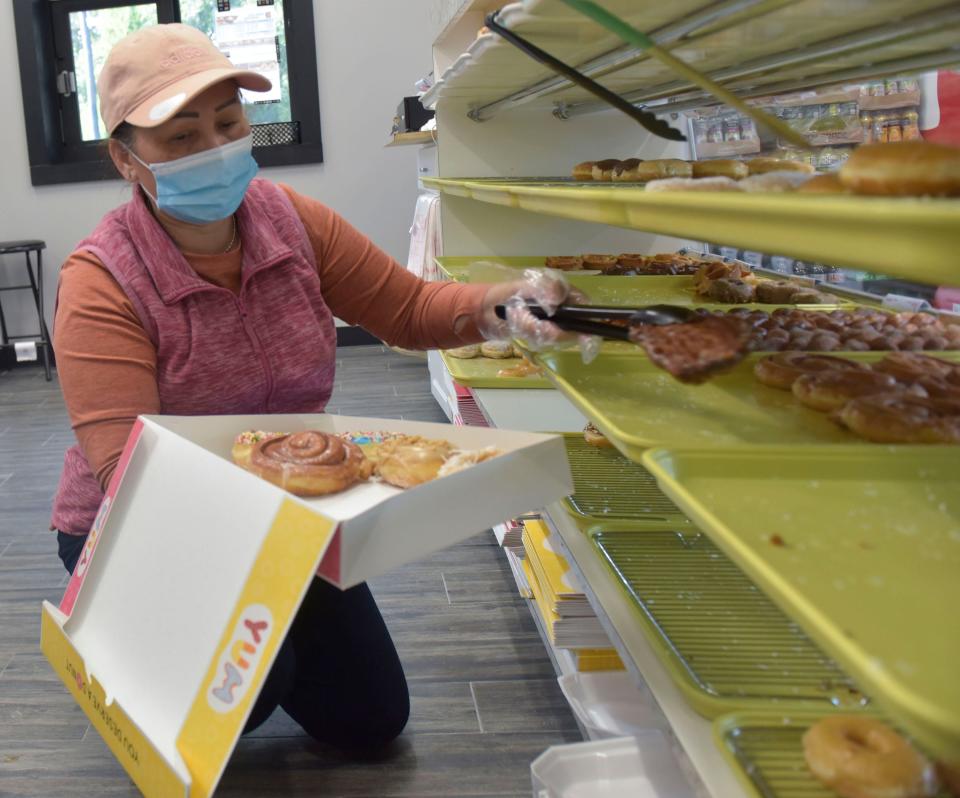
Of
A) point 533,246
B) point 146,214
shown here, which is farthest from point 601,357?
point 533,246

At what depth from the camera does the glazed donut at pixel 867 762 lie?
1001 millimetres

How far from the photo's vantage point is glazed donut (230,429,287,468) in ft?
5.59

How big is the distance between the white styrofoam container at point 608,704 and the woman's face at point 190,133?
4.24ft

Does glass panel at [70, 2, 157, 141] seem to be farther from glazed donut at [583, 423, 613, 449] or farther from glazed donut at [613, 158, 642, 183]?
glazed donut at [583, 423, 613, 449]

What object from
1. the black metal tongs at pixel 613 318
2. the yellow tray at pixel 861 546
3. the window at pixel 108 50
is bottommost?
the yellow tray at pixel 861 546

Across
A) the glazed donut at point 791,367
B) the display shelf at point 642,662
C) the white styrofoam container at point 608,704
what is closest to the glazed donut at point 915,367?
the glazed donut at point 791,367

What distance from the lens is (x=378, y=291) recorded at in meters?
2.22

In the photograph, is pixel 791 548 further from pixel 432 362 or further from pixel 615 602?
pixel 432 362

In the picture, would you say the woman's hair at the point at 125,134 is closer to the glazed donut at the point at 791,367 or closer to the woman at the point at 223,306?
the woman at the point at 223,306

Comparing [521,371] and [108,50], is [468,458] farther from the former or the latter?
[108,50]

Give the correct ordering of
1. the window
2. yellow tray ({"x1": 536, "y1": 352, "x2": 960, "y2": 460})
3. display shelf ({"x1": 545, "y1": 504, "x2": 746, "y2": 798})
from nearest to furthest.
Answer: display shelf ({"x1": 545, "y1": 504, "x2": 746, "y2": 798})
yellow tray ({"x1": 536, "y1": 352, "x2": 960, "y2": 460})
the window

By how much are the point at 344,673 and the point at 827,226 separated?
68.0 inches

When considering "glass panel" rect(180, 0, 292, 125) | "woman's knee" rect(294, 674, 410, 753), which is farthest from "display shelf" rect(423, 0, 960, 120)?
"glass panel" rect(180, 0, 292, 125)

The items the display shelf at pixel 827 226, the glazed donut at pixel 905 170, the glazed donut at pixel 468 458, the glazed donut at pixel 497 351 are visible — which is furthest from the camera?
the glazed donut at pixel 497 351
